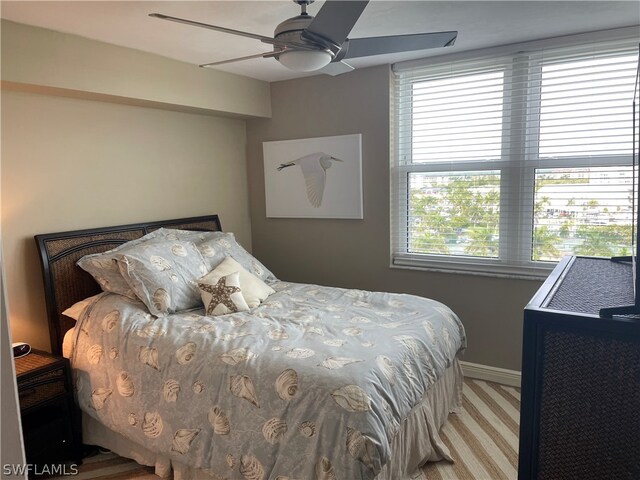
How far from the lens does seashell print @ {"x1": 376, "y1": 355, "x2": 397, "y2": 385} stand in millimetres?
1925

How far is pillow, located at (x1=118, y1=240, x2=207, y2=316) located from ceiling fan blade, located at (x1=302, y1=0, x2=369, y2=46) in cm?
165

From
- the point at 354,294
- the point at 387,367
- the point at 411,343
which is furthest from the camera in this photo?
the point at 354,294

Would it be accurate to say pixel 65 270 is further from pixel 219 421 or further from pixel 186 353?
pixel 219 421

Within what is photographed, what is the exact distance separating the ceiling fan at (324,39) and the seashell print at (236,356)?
1.31 meters

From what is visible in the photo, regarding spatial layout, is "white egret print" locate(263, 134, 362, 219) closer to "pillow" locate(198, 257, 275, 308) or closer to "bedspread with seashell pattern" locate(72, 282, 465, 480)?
"pillow" locate(198, 257, 275, 308)

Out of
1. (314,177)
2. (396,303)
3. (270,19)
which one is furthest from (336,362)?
(314,177)

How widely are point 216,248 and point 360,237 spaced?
122 cm

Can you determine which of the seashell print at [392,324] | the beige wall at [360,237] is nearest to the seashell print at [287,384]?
the seashell print at [392,324]

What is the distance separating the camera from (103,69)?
273cm

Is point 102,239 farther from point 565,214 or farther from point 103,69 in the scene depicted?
point 565,214

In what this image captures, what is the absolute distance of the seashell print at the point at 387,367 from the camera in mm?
1925

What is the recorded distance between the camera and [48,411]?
2.37m

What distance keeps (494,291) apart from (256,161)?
2.38 meters

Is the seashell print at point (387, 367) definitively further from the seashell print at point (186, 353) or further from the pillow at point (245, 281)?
the pillow at point (245, 281)
